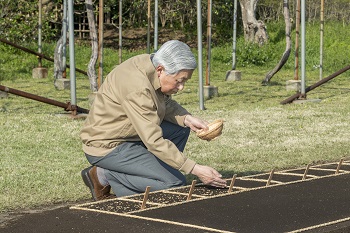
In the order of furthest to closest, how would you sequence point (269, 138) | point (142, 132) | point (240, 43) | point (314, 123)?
point (240, 43), point (314, 123), point (269, 138), point (142, 132)

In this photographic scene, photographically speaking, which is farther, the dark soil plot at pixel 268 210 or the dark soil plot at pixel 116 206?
the dark soil plot at pixel 116 206

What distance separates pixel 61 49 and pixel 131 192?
38.4 ft

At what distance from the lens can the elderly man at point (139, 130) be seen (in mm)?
6250

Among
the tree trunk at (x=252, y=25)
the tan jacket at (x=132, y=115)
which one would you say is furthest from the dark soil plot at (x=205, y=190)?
the tree trunk at (x=252, y=25)

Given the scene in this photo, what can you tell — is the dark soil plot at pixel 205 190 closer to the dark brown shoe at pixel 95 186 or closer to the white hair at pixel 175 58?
the dark brown shoe at pixel 95 186

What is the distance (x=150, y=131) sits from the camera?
6227 mm

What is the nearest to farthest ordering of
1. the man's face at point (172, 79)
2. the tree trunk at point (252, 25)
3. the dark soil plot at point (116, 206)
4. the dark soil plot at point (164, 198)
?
the dark soil plot at point (116, 206) < the man's face at point (172, 79) < the dark soil plot at point (164, 198) < the tree trunk at point (252, 25)

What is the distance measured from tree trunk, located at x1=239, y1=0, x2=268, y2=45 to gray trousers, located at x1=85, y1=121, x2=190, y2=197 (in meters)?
18.2

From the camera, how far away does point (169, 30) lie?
28141 mm

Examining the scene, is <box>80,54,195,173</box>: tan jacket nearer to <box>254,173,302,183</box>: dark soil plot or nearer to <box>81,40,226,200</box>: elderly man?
<box>81,40,226,200</box>: elderly man

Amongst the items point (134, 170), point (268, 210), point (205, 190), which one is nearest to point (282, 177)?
point (205, 190)

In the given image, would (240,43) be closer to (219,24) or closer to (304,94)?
(219,24)

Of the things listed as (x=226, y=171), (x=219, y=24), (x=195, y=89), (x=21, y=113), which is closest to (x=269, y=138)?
(x=226, y=171)

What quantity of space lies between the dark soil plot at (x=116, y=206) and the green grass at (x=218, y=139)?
0.62m
